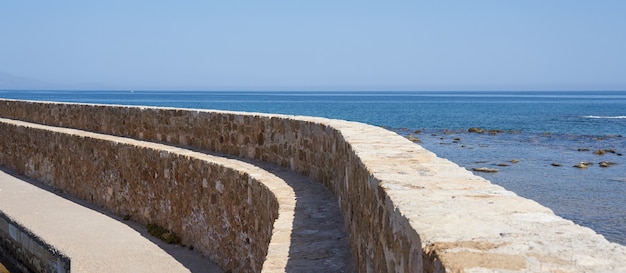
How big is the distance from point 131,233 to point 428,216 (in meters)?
8.43

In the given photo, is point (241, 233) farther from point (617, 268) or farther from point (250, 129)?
point (617, 268)

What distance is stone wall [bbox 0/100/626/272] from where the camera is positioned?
2129 mm

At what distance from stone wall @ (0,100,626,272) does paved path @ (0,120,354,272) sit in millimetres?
181

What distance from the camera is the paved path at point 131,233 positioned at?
512 cm

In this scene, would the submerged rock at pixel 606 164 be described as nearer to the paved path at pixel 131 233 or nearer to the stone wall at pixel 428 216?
the paved path at pixel 131 233

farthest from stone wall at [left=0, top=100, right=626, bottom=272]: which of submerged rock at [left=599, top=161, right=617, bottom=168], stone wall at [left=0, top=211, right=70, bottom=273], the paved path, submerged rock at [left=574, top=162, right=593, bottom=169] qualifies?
submerged rock at [left=599, top=161, right=617, bottom=168]

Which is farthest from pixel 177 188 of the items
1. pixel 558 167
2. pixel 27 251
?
pixel 558 167

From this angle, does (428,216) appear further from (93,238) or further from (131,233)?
(131,233)

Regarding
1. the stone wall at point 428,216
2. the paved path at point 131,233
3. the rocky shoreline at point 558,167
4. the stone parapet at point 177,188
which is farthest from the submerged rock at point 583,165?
the stone wall at point 428,216

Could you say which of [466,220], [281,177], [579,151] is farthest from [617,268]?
[579,151]

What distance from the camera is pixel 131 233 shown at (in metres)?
10.5

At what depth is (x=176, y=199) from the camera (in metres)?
10.2

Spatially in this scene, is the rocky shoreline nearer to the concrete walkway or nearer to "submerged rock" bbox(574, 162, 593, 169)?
"submerged rock" bbox(574, 162, 593, 169)

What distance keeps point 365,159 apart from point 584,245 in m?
2.42
